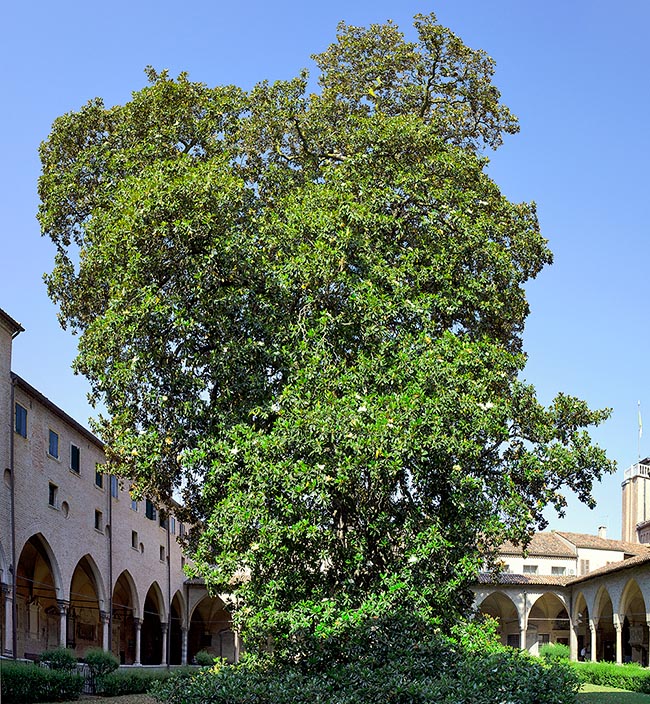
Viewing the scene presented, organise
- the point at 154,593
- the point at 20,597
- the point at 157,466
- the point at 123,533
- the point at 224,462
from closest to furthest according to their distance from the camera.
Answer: the point at 224,462 < the point at 157,466 < the point at 20,597 < the point at 123,533 < the point at 154,593

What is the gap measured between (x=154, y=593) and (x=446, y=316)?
112 feet

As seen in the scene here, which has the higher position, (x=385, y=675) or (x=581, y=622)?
(x=385, y=675)

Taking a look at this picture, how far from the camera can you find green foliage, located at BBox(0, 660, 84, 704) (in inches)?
830

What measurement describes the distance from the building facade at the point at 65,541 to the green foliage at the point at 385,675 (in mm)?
5982

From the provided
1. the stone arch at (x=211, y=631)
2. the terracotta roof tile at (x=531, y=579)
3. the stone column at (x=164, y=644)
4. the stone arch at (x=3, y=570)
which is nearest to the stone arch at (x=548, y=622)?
the terracotta roof tile at (x=531, y=579)

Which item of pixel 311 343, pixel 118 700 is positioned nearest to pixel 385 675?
pixel 311 343

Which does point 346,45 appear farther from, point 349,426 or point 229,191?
point 349,426

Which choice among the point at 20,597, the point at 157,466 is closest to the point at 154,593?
the point at 20,597

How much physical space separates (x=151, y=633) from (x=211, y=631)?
8106 millimetres

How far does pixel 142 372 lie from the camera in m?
17.7

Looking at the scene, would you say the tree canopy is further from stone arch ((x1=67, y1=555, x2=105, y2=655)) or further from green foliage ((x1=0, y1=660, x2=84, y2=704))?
stone arch ((x1=67, y1=555, x2=105, y2=655))

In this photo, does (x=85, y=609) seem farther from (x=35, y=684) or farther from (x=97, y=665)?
(x=35, y=684)

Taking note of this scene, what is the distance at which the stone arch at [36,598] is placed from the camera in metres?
30.3

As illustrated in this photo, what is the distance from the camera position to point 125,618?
4369cm
